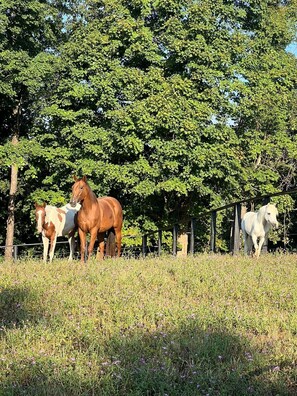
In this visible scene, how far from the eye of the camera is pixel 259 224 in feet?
40.1

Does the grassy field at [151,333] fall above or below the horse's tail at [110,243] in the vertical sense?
below

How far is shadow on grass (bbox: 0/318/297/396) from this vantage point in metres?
3.98

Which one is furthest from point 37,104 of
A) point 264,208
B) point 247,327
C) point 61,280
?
point 247,327

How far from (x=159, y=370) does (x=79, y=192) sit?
8438mm

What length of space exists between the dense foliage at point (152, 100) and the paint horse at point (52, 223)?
6025 mm

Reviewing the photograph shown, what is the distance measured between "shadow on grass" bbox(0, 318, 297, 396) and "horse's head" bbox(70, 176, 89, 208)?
739cm

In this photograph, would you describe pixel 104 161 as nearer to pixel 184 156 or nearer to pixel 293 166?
pixel 184 156

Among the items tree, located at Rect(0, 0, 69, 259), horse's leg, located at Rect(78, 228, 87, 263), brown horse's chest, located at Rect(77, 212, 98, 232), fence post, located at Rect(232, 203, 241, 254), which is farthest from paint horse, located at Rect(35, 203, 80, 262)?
tree, located at Rect(0, 0, 69, 259)

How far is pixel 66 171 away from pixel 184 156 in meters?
5.50

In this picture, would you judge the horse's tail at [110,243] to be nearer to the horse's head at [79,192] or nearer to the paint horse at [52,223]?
the paint horse at [52,223]

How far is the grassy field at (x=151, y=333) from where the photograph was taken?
410cm

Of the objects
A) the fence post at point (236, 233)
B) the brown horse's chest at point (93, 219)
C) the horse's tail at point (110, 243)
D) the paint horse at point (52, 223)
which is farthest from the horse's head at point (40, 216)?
the fence post at point (236, 233)

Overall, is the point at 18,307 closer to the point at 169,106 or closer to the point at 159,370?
the point at 159,370

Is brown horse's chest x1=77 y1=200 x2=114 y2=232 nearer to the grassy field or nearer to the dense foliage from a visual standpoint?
the grassy field
